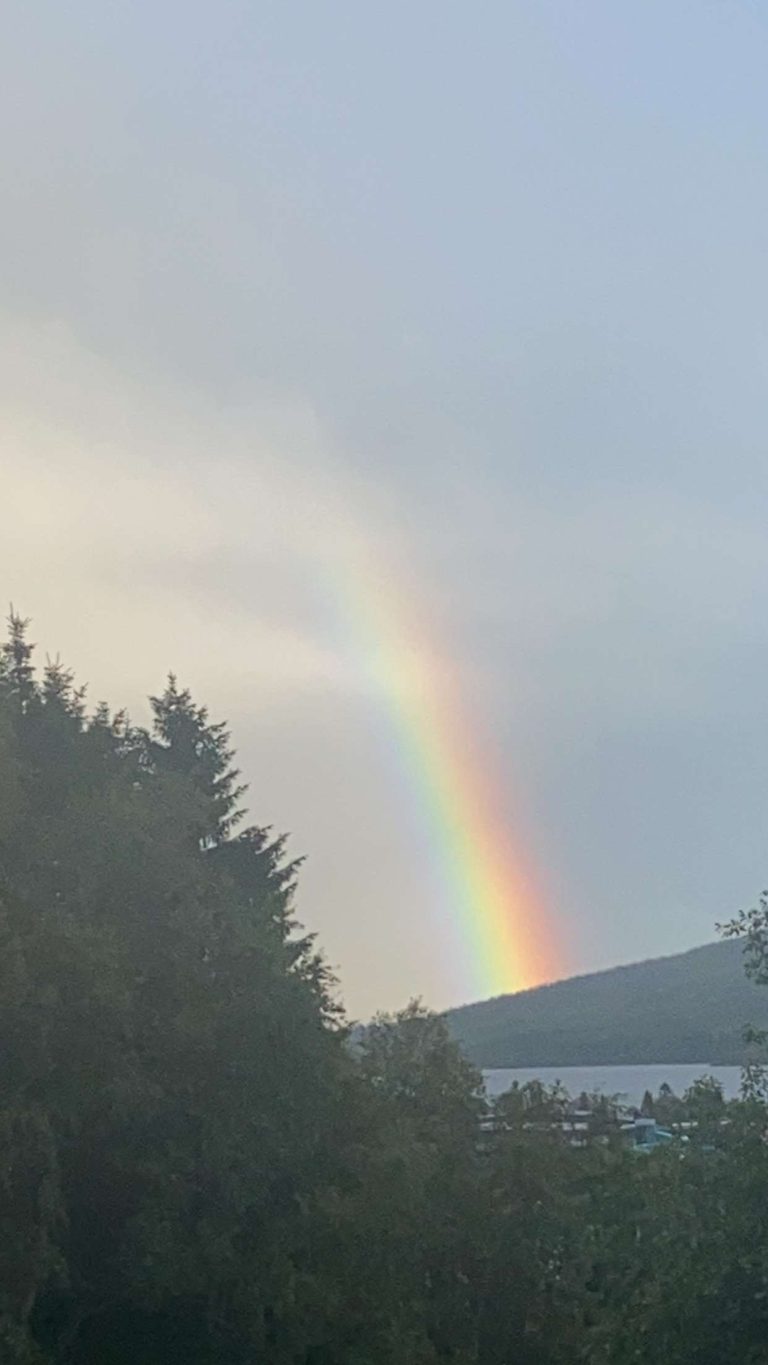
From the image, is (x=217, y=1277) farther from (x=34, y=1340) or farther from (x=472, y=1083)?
(x=472, y=1083)

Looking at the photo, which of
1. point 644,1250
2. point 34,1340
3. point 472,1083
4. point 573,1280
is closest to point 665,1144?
point 644,1250

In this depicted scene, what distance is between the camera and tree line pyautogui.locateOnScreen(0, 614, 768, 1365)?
57.9 ft

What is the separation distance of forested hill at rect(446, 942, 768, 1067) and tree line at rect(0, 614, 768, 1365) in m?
84.4

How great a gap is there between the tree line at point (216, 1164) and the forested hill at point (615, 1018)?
8441 centimetres

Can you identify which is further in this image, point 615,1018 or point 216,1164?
point 615,1018

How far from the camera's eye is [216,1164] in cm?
1955

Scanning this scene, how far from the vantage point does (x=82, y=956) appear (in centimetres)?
1866

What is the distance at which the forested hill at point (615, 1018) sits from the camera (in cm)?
11700

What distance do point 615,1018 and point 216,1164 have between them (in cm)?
11908

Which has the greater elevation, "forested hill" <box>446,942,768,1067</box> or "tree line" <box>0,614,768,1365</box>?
"forested hill" <box>446,942,768,1067</box>

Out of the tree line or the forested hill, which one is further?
the forested hill

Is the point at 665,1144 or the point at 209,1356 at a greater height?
the point at 665,1144

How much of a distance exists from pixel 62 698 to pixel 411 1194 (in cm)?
952

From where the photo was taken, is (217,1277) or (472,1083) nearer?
(217,1277)
